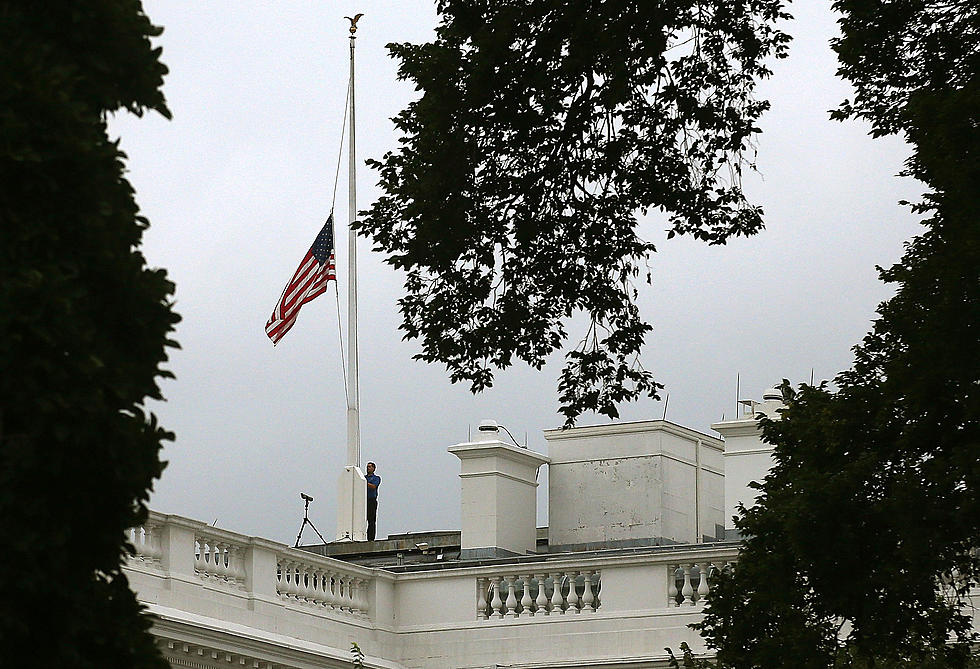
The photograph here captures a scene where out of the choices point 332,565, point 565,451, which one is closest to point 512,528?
point 565,451

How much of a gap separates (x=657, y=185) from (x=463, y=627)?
14858 mm

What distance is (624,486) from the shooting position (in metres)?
32.5

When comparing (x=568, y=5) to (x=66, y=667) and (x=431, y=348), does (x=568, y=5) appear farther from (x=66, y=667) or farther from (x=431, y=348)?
(x=66, y=667)

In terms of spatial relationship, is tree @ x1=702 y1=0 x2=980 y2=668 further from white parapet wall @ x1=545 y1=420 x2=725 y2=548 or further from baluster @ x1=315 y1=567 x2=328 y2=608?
white parapet wall @ x1=545 y1=420 x2=725 y2=548

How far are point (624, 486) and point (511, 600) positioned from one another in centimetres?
582

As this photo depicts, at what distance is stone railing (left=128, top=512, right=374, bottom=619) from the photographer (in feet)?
74.2

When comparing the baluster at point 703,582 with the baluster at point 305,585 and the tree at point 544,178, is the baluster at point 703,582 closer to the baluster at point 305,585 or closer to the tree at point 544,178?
the baluster at point 305,585

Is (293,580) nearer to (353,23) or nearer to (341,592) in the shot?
(341,592)

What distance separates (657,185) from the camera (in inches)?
524

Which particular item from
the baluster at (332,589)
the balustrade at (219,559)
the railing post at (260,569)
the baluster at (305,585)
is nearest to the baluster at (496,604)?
the baluster at (332,589)

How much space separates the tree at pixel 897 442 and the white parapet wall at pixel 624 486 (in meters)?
16.5

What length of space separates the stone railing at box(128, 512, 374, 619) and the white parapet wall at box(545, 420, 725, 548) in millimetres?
6493

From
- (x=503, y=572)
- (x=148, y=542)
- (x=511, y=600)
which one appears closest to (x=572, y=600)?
(x=511, y=600)

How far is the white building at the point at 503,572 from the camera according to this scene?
922 inches
